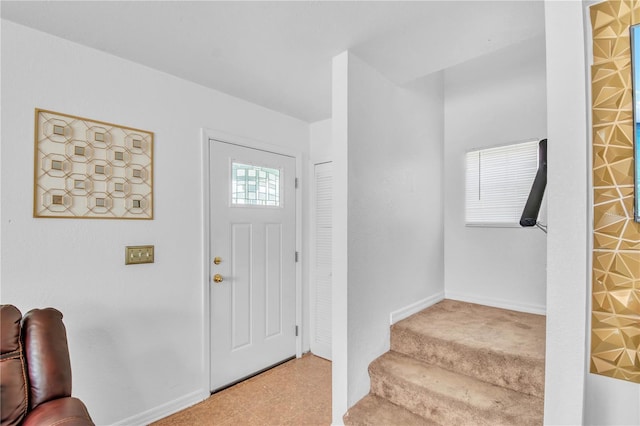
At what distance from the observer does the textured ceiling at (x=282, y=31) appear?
1.47m

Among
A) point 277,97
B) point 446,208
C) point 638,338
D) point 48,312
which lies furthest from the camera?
point 446,208

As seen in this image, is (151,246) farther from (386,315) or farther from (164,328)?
(386,315)

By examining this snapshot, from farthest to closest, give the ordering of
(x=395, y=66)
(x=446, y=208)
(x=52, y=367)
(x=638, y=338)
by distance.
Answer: (x=446, y=208)
(x=395, y=66)
(x=52, y=367)
(x=638, y=338)

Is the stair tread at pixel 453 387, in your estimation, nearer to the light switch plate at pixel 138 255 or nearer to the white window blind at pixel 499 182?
the white window blind at pixel 499 182

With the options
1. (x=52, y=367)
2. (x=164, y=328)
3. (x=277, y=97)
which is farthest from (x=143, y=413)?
(x=277, y=97)

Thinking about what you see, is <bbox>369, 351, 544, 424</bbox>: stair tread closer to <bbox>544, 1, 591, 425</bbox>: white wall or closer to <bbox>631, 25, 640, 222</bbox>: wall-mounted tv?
<bbox>544, 1, 591, 425</bbox>: white wall

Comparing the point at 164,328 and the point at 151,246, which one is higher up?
the point at 151,246

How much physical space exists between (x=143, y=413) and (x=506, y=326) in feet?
8.34

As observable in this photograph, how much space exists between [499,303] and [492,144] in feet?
4.59

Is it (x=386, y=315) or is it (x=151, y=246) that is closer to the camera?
(x=151, y=246)

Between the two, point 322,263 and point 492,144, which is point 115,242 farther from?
point 492,144

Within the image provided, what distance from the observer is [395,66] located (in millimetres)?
2064

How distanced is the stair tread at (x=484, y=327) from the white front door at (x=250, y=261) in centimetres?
118

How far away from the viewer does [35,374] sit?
1.22 m
